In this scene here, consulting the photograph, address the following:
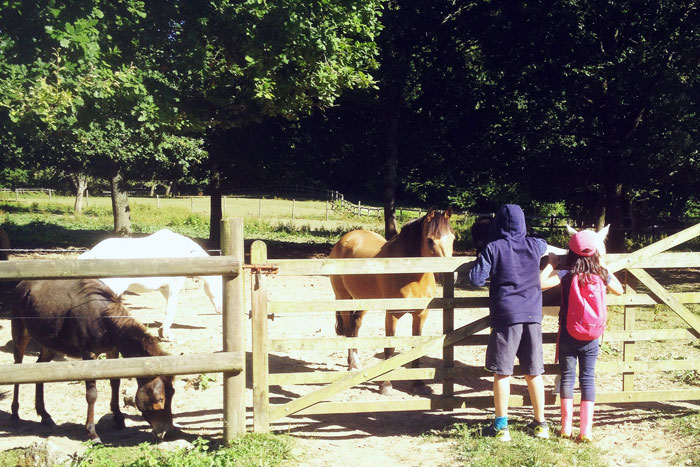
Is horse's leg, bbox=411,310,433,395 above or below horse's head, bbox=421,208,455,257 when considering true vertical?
below

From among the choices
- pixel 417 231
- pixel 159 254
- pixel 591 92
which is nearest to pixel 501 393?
pixel 417 231

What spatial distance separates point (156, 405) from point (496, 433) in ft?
9.76

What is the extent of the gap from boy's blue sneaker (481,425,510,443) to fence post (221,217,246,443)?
6.88ft

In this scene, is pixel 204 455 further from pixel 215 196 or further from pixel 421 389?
pixel 215 196

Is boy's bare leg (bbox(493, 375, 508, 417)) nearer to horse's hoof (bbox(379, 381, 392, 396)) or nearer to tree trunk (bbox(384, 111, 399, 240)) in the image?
horse's hoof (bbox(379, 381, 392, 396))

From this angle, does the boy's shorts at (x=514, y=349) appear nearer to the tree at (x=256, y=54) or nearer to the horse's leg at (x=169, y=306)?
the horse's leg at (x=169, y=306)

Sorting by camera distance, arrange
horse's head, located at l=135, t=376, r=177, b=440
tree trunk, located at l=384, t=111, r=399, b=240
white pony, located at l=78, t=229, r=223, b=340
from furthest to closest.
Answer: tree trunk, located at l=384, t=111, r=399, b=240
white pony, located at l=78, t=229, r=223, b=340
horse's head, located at l=135, t=376, r=177, b=440

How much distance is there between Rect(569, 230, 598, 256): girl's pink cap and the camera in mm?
5121

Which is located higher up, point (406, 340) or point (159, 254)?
point (159, 254)

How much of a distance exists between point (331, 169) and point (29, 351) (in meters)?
12.4

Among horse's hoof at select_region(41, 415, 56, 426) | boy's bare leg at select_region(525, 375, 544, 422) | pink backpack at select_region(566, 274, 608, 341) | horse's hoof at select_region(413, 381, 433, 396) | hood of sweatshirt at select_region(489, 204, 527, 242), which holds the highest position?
→ hood of sweatshirt at select_region(489, 204, 527, 242)

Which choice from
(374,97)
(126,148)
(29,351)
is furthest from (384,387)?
(126,148)

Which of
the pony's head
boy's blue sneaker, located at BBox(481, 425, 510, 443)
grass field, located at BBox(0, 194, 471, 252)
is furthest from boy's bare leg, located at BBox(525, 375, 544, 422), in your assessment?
grass field, located at BBox(0, 194, 471, 252)

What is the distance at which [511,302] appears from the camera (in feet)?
16.2
